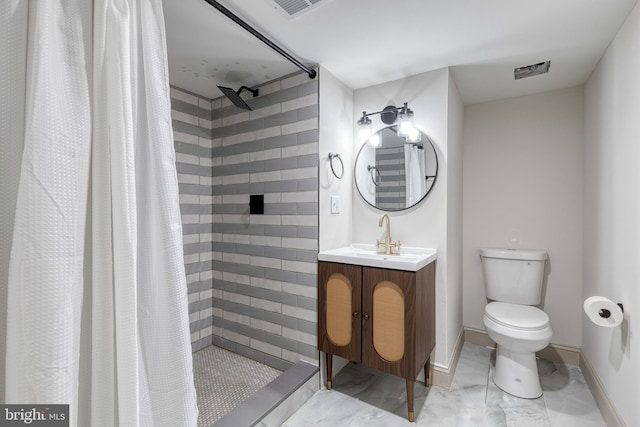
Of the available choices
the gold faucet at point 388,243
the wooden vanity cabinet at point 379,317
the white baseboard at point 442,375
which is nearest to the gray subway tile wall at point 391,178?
the gold faucet at point 388,243

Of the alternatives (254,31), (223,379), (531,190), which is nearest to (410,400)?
(223,379)

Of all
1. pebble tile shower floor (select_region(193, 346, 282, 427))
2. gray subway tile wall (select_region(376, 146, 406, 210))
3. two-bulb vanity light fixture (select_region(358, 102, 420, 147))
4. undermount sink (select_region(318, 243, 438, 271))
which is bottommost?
pebble tile shower floor (select_region(193, 346, 282, 427))

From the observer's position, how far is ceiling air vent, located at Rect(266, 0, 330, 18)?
1.39 metres

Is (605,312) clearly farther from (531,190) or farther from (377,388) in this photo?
(377,388)

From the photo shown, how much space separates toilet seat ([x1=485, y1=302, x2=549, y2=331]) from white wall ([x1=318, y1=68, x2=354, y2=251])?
1127 millimetres

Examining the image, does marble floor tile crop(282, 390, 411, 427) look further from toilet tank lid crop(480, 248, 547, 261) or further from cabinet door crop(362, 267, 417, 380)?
toilet tank lid crop(480, 248, 547, 261)

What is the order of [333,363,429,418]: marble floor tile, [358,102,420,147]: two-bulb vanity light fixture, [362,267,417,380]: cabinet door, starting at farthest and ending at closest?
[358,102,420,147]: two-bulb vanity light fixture → [333,363,429,418]: marble floor tile → [362,267,417,380]: cabinet door

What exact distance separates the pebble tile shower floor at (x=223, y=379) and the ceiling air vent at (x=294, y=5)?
2.15 m

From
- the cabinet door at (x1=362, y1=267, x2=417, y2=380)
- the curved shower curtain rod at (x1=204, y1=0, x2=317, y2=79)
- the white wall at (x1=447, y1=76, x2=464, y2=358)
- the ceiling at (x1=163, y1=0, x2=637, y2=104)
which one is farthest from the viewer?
the white wall at (x1=447, y1=76, x2=464, y2=358)

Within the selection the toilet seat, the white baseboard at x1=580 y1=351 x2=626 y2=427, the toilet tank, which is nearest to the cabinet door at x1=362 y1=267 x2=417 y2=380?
→ the toilet seat

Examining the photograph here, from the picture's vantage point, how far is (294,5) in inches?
55.8

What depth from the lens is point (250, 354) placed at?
91.4 inches

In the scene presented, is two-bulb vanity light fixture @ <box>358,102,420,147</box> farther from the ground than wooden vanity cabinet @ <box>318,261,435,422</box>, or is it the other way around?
two-bulb vanity light fixture @ <box>358,102,420,147</box>

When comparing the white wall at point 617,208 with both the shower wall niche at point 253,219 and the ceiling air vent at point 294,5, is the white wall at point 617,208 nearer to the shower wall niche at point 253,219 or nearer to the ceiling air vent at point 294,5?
the ceiling air vent at point 294,5
